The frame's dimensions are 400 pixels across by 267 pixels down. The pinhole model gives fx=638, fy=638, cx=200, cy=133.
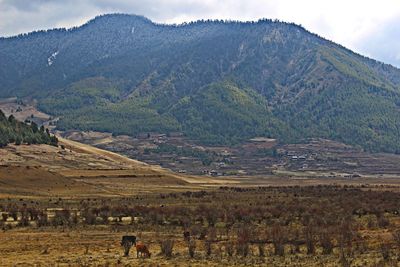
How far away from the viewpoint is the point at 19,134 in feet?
598

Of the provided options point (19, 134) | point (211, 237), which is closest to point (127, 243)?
point (211, 237)

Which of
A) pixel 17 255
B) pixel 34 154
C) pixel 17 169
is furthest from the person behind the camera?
pixel 34 154

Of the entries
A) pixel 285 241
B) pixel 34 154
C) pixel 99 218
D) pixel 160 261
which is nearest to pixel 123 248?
pixel 160 261

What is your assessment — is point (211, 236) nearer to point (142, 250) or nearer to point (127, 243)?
point (127, 243)

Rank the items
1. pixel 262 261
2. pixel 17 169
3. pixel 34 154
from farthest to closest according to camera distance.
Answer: pixel 34 154, pixel 17 169, pixel 262 261

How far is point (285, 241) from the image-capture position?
42219 mm

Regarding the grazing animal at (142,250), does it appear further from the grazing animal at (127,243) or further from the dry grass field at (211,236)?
the grazing animal at (127,243)

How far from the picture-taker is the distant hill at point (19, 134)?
174 meters

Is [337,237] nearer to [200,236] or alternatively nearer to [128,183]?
[200,236]

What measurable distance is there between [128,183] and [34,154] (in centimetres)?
3317

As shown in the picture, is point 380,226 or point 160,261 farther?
point 380,226

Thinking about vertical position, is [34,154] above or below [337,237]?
above

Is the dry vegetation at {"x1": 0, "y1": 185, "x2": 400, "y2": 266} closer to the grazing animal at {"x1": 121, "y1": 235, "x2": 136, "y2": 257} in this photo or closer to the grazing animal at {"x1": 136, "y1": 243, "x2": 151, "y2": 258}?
the grazing animal at {"x1": 136, "y1": 243, "x2": 151, "y2": 258}

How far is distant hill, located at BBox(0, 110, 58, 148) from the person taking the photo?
174 metres
